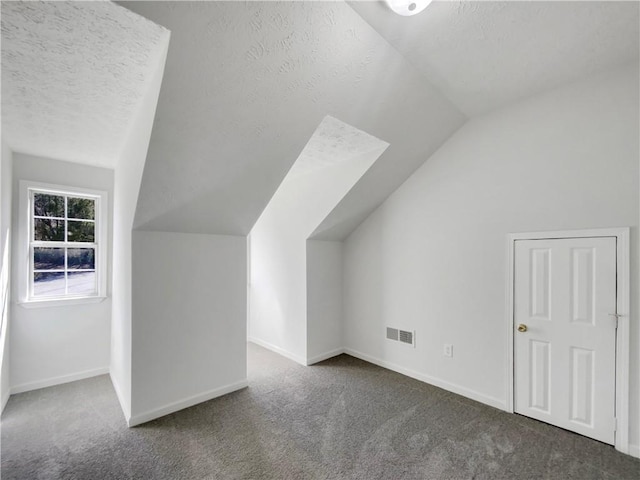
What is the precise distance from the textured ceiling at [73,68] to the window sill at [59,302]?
64.1 inches

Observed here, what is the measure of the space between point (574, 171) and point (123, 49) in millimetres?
3194

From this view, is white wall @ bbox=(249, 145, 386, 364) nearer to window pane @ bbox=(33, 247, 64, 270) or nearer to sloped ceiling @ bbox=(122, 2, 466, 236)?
sloped ceiling @ bbox=(122, 2, 466, 236)

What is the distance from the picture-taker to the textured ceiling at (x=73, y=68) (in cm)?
138

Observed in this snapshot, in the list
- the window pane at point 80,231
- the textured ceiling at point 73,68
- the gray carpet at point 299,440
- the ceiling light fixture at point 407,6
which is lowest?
the gray carpet at point 299,440

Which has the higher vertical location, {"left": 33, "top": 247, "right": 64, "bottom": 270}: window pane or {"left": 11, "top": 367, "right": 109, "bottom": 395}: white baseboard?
{"left": 33, "top": 247, "right": 64, "bottom": 270}: window pane

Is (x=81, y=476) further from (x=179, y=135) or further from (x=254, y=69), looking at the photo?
(x=254, y=69)

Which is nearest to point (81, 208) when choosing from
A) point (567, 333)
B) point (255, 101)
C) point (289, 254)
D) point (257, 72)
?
point (289, 254)

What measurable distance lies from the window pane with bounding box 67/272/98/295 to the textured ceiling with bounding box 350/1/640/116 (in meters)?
3.91

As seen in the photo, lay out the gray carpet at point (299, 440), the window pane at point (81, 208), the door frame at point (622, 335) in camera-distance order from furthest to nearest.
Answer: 1. the window pane at point (81, 208)
2. the door frame at point (622, 335)
3. the gray carpet at point (299, 440)

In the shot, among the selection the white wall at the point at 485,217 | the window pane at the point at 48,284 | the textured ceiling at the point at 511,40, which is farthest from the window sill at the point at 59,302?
the textured ceiling at the point at 511,40

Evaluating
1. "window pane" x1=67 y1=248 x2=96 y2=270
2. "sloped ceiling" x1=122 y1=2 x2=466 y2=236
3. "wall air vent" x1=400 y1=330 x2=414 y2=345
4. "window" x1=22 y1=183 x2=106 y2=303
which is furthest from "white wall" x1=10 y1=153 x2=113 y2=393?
"wall air vent" x1=400 y1=330 x2=414 y2=345

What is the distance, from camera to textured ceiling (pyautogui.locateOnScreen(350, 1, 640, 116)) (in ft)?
5.30

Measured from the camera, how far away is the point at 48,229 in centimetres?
327

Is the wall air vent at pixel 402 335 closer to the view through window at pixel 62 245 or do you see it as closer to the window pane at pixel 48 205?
the view through window at pixel 62 245
